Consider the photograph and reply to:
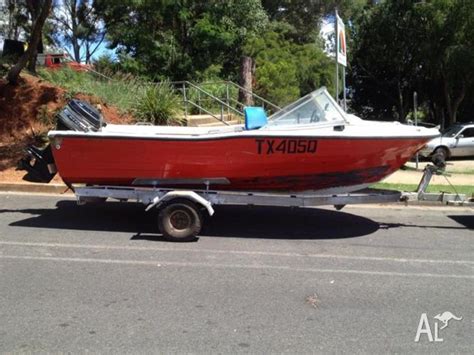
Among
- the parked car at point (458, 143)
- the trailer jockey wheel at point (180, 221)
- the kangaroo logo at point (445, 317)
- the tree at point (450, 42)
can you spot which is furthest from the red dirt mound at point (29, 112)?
the tree at point (450, 42)

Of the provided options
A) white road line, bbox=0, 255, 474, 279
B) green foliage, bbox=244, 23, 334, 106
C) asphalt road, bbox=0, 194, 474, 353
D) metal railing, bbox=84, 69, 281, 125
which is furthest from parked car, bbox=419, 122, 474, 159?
white road line, bbox=0, 255, 474, 279

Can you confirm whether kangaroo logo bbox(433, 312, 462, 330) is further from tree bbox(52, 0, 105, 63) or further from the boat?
tree bbox(52, 0, 105, 63)

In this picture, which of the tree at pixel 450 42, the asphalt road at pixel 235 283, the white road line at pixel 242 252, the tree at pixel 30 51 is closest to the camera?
the asphalt road at pixel 235 283

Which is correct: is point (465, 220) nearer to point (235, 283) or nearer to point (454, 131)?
point (235, 283)

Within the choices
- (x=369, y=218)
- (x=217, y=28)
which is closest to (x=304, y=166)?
(x=369, y=218)

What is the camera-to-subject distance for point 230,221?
8414 mm

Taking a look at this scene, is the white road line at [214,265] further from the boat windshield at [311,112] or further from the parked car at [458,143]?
the parked car at [458,143]

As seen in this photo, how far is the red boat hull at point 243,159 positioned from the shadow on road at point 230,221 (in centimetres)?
73

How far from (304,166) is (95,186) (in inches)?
109

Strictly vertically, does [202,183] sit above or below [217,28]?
below

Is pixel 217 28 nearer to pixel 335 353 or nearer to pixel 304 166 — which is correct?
pixel 304 166

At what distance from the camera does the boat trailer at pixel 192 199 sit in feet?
23.5

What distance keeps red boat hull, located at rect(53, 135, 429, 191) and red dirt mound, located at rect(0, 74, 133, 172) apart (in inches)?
233

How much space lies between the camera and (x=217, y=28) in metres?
21.4
